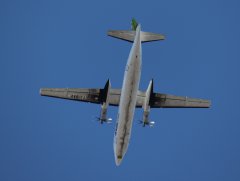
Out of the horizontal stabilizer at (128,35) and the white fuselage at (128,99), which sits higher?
the horizontal stabilizer at (128,35)

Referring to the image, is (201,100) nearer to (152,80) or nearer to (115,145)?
(152,80)

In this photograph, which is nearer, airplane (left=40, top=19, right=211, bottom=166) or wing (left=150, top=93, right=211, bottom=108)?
airplane (left=40, top=19, right=211, bottom=166)

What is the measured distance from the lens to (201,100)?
242 feet

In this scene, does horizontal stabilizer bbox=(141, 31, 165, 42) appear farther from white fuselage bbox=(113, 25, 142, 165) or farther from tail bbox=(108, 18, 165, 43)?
white fuselage bbox=(113, 25, 142, 165)

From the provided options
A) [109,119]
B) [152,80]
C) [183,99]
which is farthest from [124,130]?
[183,99]

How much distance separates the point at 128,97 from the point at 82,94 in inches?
415

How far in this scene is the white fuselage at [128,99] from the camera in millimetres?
61844

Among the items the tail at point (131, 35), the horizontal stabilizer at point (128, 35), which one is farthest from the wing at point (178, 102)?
the horizontal stabilizer at point (128, 35)

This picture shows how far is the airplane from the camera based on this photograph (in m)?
62.6

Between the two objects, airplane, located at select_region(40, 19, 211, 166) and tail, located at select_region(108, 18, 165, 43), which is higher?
tail, located at select_region(108, 18, 165, 43)

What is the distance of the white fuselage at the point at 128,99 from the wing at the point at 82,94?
582cm

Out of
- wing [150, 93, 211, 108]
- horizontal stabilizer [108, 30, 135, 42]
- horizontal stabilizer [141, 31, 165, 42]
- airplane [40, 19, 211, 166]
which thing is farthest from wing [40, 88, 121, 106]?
horizontal stabilizer [141, 31, 165, 42]

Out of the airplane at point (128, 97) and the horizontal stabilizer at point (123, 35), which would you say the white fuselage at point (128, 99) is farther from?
the horizontal stabilizer at point (123, 35)

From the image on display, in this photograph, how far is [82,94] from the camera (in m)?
72.3
